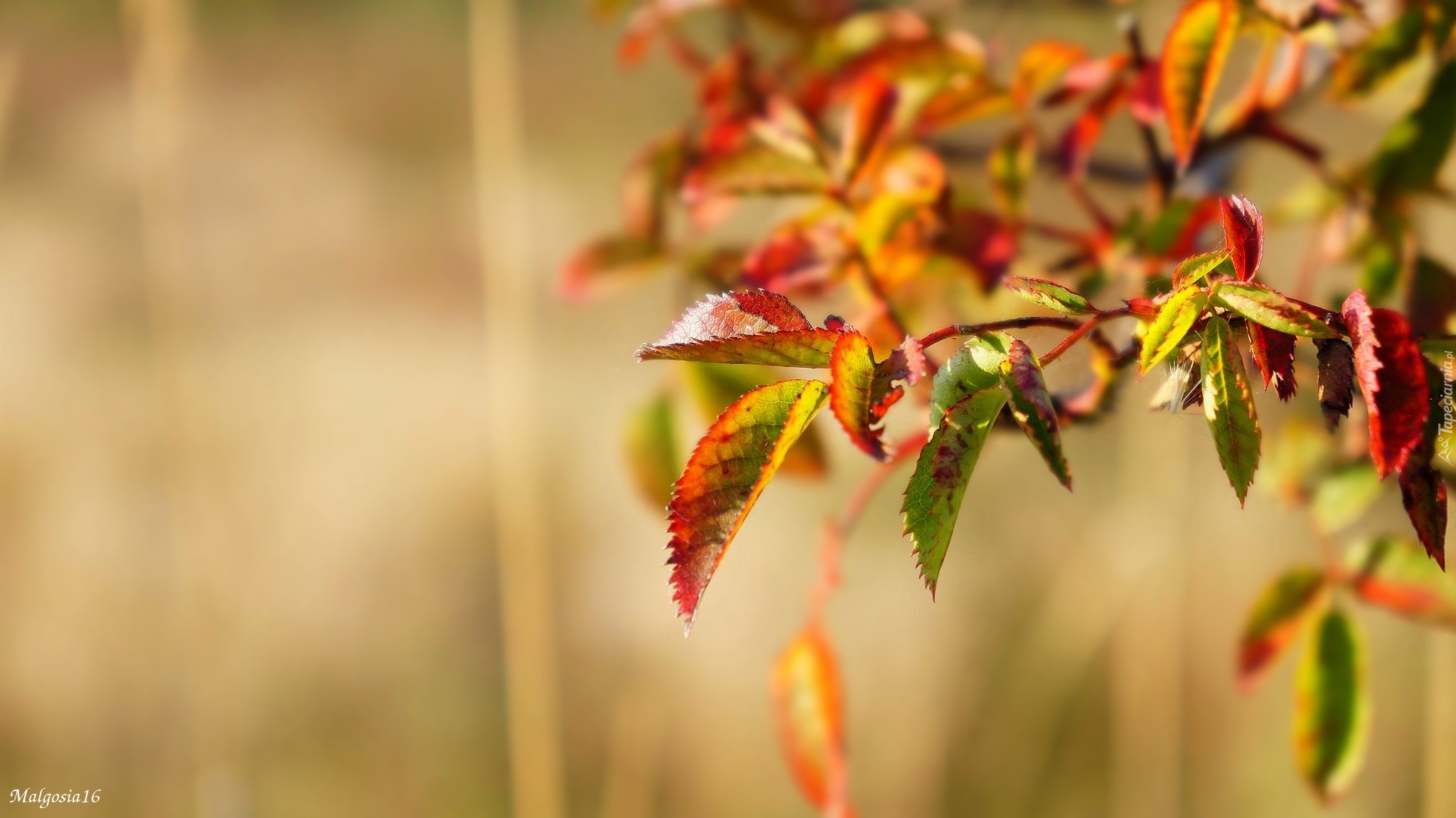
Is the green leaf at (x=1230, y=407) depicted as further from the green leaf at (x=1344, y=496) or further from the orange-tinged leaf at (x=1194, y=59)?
the green leaf at (x=1344, y=496)

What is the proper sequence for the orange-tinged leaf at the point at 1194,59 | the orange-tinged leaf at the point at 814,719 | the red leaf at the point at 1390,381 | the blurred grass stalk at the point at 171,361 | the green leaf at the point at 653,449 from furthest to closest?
the blurred grass stalk at the point at 171,361 → the green leaf at the point at 653,449 → the orange-tinged leaf at the point at 814,719 → the orange-tinged leaf at the point at 1194,59 → the red leaf at the point at 1390,381

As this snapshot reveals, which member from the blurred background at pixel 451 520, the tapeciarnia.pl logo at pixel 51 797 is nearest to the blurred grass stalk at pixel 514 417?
the blurred background at pixel 451 520

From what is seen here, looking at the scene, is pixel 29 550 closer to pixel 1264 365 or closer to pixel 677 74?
pixel 677 74

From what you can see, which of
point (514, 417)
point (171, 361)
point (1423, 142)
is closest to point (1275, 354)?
point (1423, 142)

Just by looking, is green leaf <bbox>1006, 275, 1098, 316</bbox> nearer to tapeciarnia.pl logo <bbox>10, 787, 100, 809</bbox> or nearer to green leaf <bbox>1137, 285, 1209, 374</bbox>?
green leaf <bbox>1137, 285, 1209, 374</bbox>

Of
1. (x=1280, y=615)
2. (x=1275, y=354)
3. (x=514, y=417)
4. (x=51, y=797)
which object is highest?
(x=514, y=417)

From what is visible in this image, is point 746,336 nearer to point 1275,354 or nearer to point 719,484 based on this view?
point 719,484
